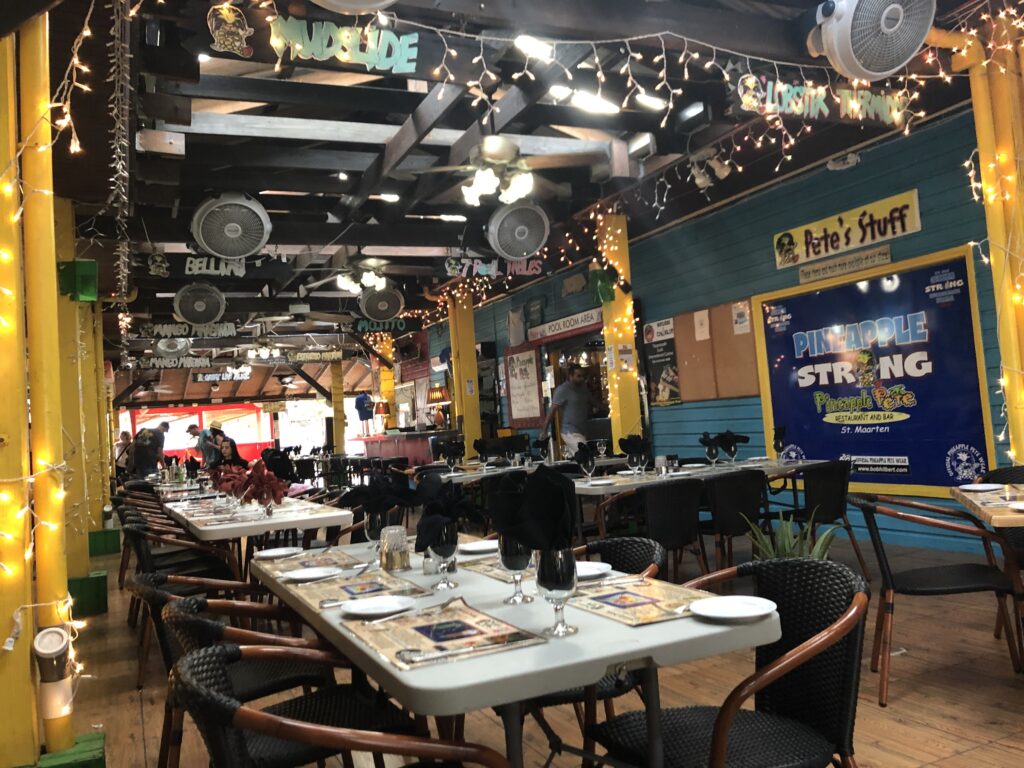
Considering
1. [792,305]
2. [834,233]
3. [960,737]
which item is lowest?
[960,737]

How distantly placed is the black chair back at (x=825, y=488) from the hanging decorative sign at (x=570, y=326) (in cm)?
480

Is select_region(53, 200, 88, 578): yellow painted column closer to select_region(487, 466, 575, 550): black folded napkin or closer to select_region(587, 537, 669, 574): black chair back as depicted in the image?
select_region(587, 537, 669, 574): black chair back

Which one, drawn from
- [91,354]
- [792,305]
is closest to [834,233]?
[792,305]

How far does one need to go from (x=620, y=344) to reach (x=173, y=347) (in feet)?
32.5

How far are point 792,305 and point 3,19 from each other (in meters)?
6.52

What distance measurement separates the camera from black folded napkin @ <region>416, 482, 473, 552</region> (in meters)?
2.54

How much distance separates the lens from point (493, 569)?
2.69 meters

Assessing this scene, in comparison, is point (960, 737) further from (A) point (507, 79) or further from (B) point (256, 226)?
(B) point (256, 226)

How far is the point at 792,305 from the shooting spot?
7363mm

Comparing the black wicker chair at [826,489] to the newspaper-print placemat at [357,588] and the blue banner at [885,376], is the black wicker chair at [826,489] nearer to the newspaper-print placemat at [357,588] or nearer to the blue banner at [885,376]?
the blue banner at [885,376]

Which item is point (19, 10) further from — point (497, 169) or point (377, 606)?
point (497, 169)

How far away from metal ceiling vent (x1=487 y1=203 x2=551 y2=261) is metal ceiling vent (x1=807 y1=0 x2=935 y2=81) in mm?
3354

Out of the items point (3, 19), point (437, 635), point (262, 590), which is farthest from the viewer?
point (262, 590)

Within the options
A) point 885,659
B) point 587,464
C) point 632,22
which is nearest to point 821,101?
point 632,22
